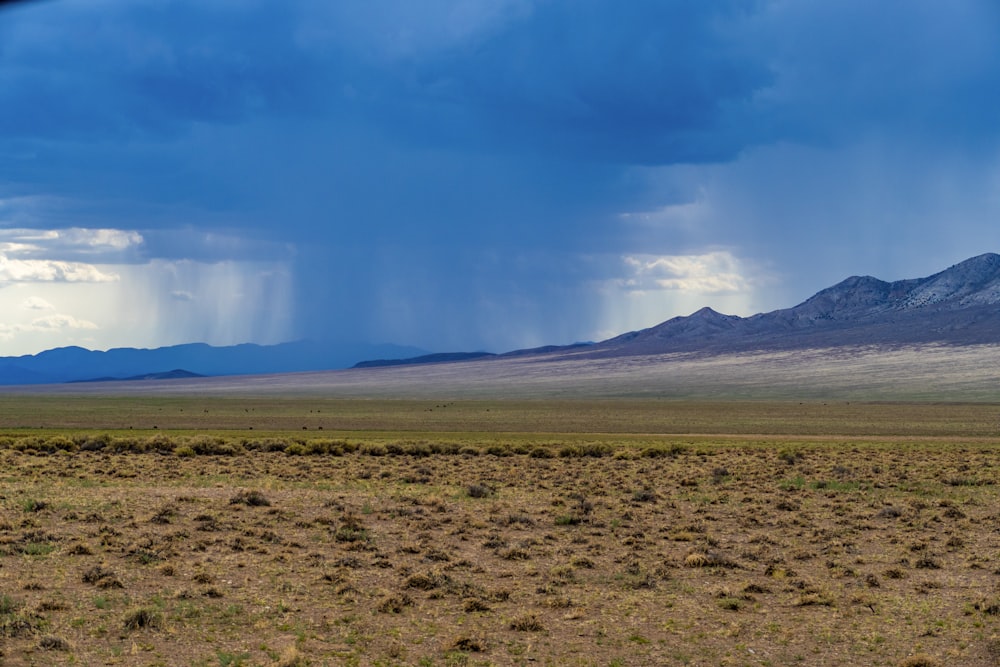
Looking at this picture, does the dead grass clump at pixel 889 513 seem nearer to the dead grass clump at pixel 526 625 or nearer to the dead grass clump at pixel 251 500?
the dead grass clump at pixel 526 625

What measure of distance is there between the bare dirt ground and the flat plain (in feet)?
0.21

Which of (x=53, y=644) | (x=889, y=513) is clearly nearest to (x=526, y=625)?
(x=53, y=644)

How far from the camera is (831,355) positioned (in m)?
192

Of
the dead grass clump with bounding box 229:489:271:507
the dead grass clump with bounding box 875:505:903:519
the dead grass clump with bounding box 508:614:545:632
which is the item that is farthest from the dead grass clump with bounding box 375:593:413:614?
the dead grass clump with bounding box 875:505:903:519

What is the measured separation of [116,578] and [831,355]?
18959 centimetres

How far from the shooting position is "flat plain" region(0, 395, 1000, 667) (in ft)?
43.8

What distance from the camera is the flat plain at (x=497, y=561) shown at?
Answer: 43.8 feet

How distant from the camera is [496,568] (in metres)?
18.8

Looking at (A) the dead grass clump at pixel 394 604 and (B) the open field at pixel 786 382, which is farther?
(B) the open field at pixel 786 382

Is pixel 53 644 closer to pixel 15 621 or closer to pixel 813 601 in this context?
pixel 15 621

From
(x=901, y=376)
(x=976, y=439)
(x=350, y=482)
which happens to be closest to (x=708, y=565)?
(x=350, y=482)

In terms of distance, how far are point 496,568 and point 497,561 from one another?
2.31 ft

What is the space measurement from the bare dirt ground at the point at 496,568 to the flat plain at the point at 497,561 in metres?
0.06

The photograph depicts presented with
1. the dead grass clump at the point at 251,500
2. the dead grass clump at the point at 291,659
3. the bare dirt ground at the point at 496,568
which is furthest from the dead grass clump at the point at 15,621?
the dead grass clump at the point at 251,500
